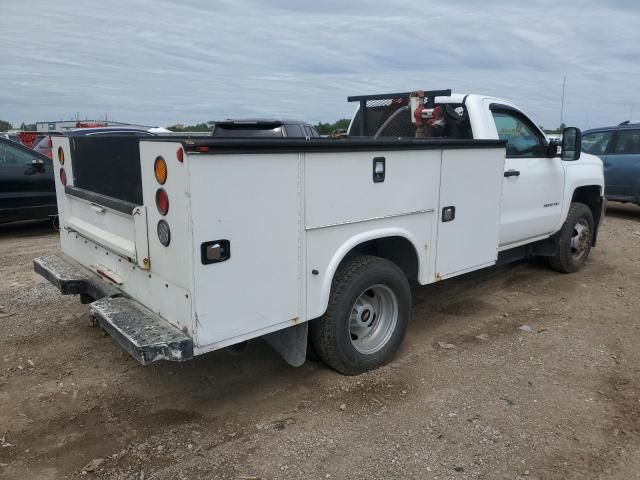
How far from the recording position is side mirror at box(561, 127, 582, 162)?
18.4ft

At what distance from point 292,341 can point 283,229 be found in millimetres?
819

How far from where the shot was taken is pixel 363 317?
3930 mm

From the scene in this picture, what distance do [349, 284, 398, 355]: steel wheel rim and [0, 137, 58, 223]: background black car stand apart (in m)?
6.68

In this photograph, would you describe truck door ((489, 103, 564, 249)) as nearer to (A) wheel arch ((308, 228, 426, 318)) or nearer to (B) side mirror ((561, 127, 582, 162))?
(B) side mirror ((561, 127, 582, 162))

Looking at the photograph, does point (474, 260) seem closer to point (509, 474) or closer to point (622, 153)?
point (509, 474)

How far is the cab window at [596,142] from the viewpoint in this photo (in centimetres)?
1140

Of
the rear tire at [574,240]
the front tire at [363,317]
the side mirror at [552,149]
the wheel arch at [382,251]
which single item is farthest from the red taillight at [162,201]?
the rear tire at [574,240]

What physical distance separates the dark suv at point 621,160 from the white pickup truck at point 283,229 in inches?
268

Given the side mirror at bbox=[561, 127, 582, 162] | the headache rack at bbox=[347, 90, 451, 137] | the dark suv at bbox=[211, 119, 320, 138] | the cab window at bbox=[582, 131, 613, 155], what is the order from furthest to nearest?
the cab window at bbox=[582, 131, 613, 155], the dark suv at bbox=[211, 119, 320, 138], the side mirror at bbox=[561, 127, 582, 162], the headache rack at bbox=[347, 90, 451, 137]

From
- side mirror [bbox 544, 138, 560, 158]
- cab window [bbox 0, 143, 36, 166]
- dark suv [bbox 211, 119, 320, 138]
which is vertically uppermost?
dark suv [bbox 211, 119, 320, 138]

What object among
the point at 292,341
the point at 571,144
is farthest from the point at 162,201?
the point at 571,144

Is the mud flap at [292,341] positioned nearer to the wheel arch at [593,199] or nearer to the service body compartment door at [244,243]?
the service body compartment door at [244,243]

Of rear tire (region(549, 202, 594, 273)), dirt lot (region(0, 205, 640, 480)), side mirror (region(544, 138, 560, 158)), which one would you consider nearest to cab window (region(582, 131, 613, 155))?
rear tire (region(549, 202, 594, 273))

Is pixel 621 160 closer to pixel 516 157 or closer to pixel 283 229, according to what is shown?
pixel 516 157
